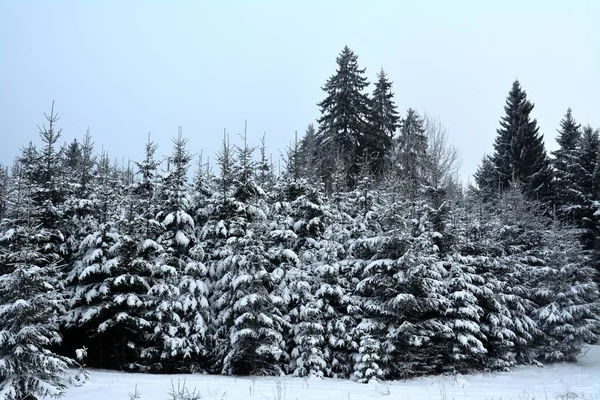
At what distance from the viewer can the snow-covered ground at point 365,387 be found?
10.0 meters

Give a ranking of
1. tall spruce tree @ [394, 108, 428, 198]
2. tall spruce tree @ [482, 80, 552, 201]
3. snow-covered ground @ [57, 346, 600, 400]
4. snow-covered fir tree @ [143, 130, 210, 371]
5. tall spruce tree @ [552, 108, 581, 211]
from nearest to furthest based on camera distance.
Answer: snow-covered ground @ [57, 346, 600, 400] < snow-covered fir tree @ [143, 130, 210, 371] < tall spruce tree @ [394, 108, 428, 198] < tall spruce tree @ [552, 108, 581, 211] < tall spruce tree @ [482, 80, 552, 201]

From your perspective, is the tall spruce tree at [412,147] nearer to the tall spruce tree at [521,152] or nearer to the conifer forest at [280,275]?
the tall spruce tree at [521,152]

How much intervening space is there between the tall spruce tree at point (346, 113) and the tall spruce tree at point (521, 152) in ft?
38.3

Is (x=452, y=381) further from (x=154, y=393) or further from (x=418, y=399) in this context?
(x=154, y=393)

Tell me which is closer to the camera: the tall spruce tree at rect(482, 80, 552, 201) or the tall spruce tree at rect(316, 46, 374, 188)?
the tall spruce tree at rect(316, 46, 374, 188)

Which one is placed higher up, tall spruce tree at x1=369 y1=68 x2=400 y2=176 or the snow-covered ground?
tall spruce tree at x1=369 y1=68 x2=400 y2=176

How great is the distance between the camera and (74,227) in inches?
685

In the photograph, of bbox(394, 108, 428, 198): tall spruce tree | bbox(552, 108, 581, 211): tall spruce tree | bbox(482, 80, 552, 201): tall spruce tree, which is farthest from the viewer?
bbox(482, 80, 552, 201): tall spruce tree

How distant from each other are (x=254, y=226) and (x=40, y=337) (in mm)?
8185

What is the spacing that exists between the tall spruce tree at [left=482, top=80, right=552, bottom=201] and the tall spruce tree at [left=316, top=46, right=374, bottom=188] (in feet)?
38.3

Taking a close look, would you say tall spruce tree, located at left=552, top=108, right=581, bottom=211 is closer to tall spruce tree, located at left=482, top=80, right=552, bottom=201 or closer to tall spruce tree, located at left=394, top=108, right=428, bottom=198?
tall spruce tree, located at left=482, top=80, right=552, bottom=201

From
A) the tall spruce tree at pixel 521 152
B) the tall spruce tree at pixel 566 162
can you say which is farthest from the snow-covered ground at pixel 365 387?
the tall spruce tree at pixel 521 152

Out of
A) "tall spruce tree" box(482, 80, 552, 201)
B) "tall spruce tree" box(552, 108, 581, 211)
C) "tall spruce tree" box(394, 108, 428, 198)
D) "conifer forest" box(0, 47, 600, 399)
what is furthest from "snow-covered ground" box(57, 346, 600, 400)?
"tall spruce tree" box(482, 80, 552, 201)

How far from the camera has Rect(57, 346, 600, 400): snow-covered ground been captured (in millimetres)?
10016
